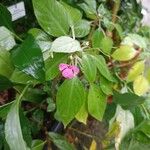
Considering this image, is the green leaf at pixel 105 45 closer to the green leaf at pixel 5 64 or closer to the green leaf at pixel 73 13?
the green leaf at pixel 73 13

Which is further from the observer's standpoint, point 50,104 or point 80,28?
point 50,104

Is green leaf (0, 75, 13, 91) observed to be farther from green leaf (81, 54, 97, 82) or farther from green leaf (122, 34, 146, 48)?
green leaf (122, 34, 146, 48)

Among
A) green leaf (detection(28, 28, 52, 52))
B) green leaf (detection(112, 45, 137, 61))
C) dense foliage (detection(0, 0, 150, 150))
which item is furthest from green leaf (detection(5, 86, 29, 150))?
green leaf (detection(112, 45, 137, 61))

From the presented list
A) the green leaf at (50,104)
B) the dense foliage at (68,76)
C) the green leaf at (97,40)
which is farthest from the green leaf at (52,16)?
the green leaf at (50,104)

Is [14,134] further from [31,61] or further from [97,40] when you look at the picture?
[97,40]

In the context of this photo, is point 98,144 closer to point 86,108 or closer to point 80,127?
point 80,127

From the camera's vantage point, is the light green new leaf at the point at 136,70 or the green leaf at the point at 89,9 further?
the green leaf at the point at 89,9

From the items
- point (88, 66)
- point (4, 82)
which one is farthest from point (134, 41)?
point (4, 82)
